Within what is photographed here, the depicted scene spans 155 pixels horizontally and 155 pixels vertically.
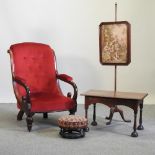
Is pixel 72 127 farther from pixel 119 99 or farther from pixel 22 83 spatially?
pixel 22 83

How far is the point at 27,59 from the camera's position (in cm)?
432

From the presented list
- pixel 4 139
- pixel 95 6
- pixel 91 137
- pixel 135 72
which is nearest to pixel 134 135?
pixel 91 137

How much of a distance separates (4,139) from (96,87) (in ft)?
8.28

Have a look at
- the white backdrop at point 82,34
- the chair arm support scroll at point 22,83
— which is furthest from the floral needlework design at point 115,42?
the white backdrop at point 82,34

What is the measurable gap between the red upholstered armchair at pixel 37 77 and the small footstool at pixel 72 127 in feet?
1.25

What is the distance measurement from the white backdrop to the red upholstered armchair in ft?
3.74

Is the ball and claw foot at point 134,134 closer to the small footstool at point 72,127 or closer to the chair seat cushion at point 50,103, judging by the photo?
the small footstool at point 72,127

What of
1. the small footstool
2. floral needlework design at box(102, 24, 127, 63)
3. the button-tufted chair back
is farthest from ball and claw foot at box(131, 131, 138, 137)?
the button-tufted chair back

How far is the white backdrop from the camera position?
5.42m

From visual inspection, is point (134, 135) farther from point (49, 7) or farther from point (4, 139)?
point (49, 7)

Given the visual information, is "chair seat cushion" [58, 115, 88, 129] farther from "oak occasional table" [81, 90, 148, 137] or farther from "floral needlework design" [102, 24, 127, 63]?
"floral needlework design" [102, 24, 127, 63]

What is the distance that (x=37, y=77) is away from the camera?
171 inches

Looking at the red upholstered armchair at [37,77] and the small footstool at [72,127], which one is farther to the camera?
the red upholstered armchair at [37,77]

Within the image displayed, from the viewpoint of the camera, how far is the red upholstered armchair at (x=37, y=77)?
12.9 feet
